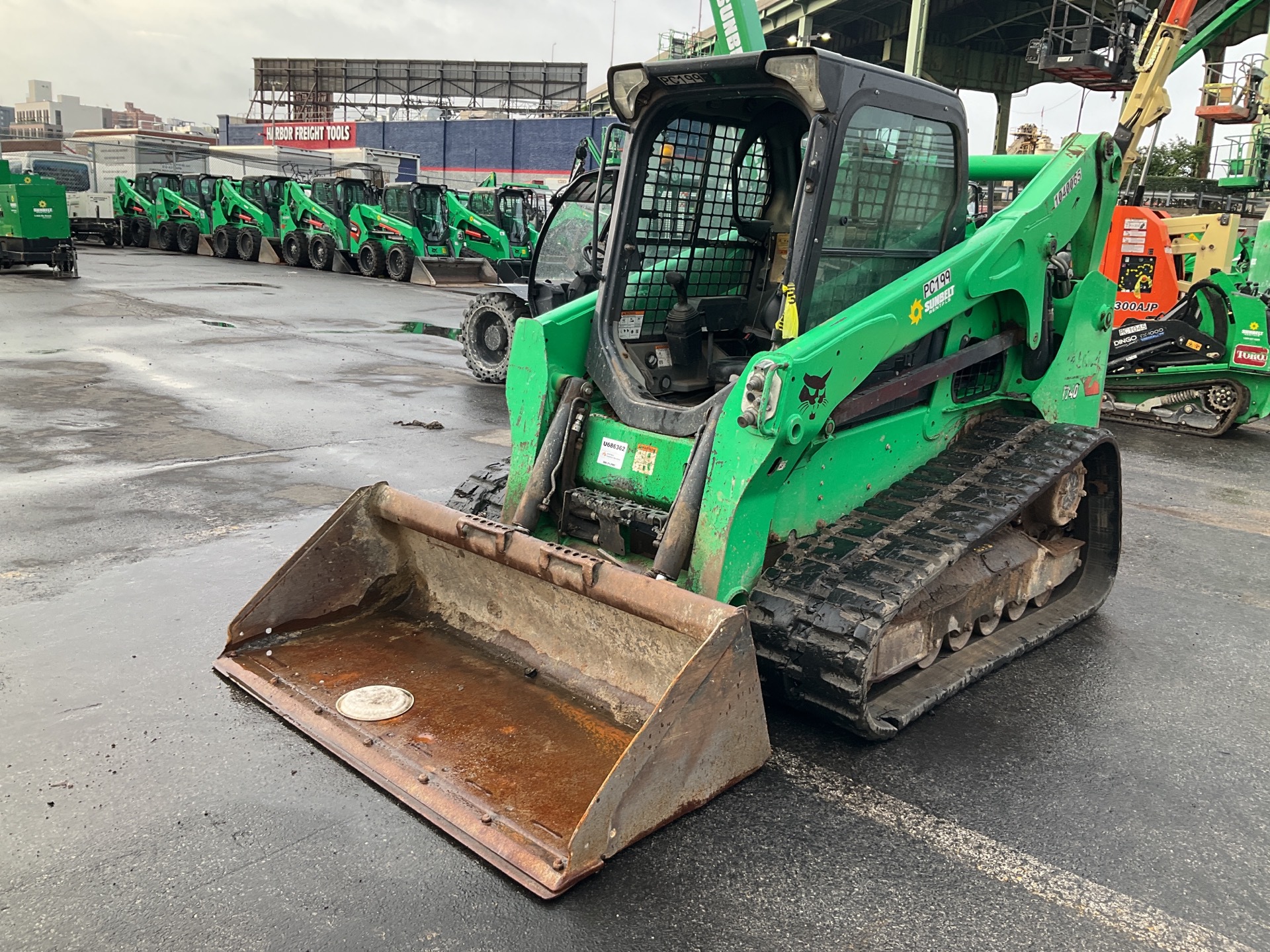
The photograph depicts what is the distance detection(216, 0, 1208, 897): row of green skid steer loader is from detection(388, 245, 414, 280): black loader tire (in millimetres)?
20700

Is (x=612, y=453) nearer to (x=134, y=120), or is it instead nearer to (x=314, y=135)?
(x=314, y=135)

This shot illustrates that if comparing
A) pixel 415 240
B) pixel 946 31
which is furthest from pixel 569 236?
pixel 946 31

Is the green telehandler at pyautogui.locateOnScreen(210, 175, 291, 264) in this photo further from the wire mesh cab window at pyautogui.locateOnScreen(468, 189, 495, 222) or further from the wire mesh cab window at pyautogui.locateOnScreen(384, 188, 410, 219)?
the wire mesh cab window at pyautogui.locateOnScreen(468, 189, 495, 222)

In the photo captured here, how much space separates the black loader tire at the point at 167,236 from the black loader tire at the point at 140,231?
649 mm

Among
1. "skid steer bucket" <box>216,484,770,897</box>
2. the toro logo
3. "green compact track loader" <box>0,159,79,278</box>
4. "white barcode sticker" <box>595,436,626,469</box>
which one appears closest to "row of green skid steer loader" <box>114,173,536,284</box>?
"green compact track loader" <box>0,159,79,278</box>

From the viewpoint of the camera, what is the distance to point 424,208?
81.5 ft

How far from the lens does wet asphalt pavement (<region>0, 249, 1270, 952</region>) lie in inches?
115

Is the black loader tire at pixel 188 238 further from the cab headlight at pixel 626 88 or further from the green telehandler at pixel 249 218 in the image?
the cab headlight at pixel 626 88

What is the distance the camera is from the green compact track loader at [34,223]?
21250 millimetres

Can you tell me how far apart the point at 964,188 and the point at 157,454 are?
20.2ft

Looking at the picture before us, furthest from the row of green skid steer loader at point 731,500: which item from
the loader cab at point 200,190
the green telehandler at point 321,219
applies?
the loader cab at point 200,190

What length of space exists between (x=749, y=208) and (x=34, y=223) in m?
21.4

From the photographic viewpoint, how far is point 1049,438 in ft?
17.0

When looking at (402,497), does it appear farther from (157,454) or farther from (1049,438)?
(157,454)
